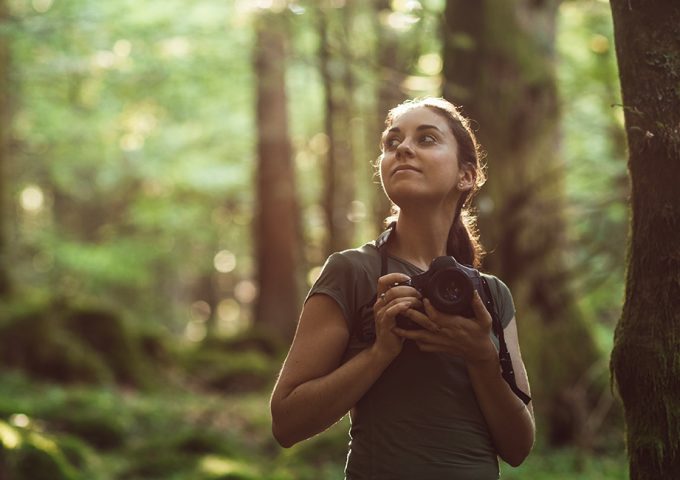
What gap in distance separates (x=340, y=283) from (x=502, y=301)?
557 millimetres

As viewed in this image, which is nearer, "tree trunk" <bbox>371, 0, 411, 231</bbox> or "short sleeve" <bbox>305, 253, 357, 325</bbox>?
"short sleeve" <bbox>305, 253, 357, 325</bbox>

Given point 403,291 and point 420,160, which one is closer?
point 403,291

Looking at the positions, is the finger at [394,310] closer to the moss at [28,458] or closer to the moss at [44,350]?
the moss at [28,458]

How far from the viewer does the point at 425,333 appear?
2521 millimetres

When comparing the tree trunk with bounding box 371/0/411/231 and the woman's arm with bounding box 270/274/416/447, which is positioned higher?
the tree trunk with bounding box 371/0/411/231

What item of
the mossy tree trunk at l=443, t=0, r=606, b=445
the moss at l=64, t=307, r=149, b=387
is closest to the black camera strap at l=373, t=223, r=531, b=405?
the mossy tree trunk at l=443, t=0, r=606, b=445

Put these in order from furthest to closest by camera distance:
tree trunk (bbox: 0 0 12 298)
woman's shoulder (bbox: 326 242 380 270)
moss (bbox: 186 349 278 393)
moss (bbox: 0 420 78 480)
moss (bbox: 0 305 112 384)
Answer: moss (bbox: 186 349 278 393) → tree trunk (bbox: 0 0 12 298) → moss (bbox: 0 305 112 384) → moss (bbox: 0 420 78 480) → woman's shoulder (bbox: 326 242 380 270)

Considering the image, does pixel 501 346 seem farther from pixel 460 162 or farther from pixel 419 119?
pixel 419 119

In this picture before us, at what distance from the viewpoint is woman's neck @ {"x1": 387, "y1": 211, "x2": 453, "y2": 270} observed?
2852 millimetres

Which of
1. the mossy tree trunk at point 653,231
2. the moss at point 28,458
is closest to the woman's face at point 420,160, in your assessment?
the mossy tree trunk at point 653,231

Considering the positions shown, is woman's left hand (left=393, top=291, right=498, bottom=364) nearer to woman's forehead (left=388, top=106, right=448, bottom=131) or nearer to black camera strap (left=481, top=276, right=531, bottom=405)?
black camera strap (left=481, top=276, right=531, bottom=405)

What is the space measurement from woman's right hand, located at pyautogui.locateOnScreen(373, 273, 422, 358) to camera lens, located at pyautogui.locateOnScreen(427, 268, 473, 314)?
57mm

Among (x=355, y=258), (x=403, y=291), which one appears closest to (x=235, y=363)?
(x=355, y=258)

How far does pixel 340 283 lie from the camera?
2.67m
